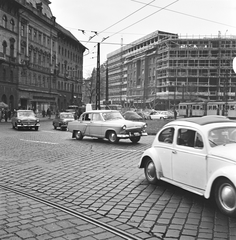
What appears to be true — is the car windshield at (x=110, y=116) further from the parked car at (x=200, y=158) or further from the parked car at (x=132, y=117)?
the parked car at (x=132, y=117)

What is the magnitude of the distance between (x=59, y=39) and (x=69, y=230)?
7120cm

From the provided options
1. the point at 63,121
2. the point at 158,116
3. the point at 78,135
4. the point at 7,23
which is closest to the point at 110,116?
the point at 78,135

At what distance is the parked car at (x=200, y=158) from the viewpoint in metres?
4.88

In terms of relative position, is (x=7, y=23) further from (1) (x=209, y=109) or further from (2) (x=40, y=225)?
(2) (x=40, y=225)

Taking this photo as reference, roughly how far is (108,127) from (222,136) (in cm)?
992

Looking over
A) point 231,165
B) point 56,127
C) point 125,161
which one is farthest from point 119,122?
point 56,127

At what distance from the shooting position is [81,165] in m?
9.25

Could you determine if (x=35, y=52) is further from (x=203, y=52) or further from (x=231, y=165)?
(x=231, y=165)

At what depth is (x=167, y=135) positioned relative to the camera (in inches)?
259

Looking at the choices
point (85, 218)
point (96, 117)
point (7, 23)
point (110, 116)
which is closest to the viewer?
point (85, 218)

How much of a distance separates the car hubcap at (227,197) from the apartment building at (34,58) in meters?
46.8

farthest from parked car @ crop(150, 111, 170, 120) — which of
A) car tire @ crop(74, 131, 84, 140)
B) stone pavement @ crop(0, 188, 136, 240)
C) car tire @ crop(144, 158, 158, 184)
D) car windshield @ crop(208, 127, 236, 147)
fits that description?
stone pavement @ crop(0, 188, 136, 240)

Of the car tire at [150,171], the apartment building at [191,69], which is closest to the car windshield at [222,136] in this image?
the car tire at [150,171]

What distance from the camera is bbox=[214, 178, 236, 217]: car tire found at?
4718 millimetres
